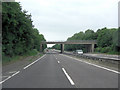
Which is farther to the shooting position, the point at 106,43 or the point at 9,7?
the point at 106,43

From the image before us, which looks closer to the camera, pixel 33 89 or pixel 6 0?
pixel 33 89

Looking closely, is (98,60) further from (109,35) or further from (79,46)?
(79,46)

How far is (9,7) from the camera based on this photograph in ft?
72.9

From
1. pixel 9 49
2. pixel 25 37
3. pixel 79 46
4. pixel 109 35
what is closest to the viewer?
pixel 9 49

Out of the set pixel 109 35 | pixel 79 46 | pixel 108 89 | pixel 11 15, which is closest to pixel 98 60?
pixel 11 15

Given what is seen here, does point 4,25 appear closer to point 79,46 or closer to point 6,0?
point 6,0

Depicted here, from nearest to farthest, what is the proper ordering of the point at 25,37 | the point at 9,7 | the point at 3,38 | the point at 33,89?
1. the point at 33,89
2. the point at 9,7
3. the point at 3,38
4. the point at 25,37

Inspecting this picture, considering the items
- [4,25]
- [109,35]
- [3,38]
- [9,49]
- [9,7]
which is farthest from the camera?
[109,35]

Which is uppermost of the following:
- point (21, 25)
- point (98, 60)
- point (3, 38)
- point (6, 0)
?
point (6, 0)

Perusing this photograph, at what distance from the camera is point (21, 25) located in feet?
99.7

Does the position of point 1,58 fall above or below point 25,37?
below

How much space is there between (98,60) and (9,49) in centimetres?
1386

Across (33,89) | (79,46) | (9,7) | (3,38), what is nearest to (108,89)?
(33,89)

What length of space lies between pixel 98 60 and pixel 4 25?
13.5 metres
